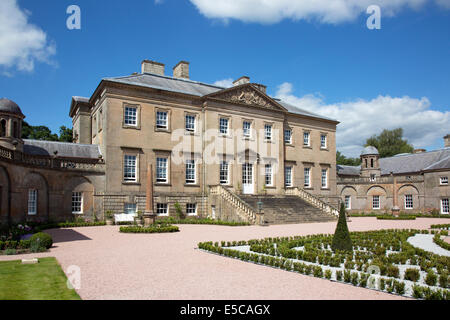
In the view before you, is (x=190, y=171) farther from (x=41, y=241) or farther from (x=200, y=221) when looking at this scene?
(x=41, y=241)

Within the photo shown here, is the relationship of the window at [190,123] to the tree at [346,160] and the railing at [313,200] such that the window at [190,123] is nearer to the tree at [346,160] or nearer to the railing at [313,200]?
the railing at [313,200]

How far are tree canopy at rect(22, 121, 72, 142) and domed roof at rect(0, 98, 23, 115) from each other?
987 inches

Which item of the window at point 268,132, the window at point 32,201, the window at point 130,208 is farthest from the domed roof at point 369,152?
the window at point 32,201

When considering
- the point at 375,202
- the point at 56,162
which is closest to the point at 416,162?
the point at 375,202

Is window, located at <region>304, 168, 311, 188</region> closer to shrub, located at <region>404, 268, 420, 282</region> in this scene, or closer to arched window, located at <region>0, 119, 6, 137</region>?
arched window, located at <region>0, 119, 6, 137</region>

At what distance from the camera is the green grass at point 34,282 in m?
7.06

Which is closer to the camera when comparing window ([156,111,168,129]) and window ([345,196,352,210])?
window ([156,111,168,129])

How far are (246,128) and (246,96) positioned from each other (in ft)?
9.49

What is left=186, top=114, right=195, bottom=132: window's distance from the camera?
3091 centimetres

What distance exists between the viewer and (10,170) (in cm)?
2055

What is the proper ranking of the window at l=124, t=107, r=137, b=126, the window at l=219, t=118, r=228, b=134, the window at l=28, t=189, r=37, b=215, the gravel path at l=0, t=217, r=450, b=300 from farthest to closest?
the window at l=219, t=118, r=228, b=134 → the window at l=124, t=107, r=137, b=126 → the window at l=28, t=189, r=37, b=215 → the gravel path at l=0, t=217, r=450, b=300

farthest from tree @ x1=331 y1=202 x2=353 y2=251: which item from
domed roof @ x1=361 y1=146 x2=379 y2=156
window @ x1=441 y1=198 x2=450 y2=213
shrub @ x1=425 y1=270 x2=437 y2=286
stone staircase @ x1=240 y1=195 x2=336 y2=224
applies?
domed roof @ x1=361 y1=146 x2=379 y2=156

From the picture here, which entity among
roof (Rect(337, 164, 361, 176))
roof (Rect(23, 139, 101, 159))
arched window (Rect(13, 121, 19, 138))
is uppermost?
arched window (Rect(13, 121, 19, 138))

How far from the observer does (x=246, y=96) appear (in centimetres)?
3362
